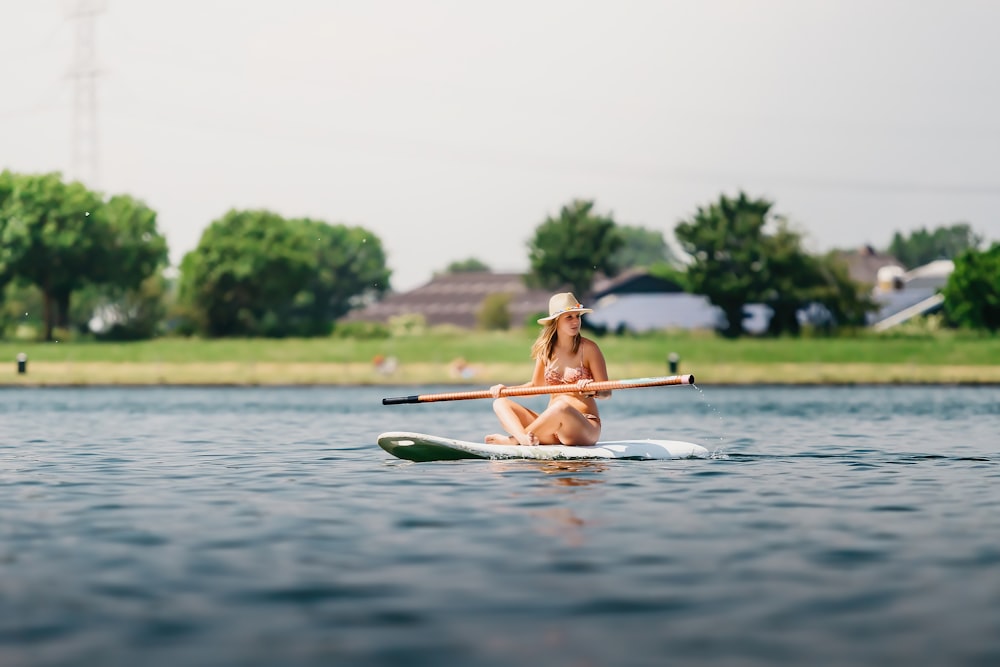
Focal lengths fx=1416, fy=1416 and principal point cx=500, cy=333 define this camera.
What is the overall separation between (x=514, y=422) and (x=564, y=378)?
86 centimetres

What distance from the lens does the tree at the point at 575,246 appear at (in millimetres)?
103375

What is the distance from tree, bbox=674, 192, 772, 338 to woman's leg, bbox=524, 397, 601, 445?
2424 inches

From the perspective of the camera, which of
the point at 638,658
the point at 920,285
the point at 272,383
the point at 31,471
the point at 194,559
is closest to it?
the point at 638,658

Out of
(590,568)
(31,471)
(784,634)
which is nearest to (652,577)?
(590,568)

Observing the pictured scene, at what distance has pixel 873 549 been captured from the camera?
1028 cm

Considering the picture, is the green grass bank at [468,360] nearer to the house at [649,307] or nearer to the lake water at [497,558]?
the house at [649,307]

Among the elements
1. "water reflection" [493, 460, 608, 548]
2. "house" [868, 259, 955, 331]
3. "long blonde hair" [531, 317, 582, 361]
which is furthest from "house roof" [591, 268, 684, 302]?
"long blonde hair" [531, 317, 582, 361]

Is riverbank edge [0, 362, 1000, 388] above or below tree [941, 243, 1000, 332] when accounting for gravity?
below

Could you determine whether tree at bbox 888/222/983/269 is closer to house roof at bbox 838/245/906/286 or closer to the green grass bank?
house roof at bbox 838/245/906/286

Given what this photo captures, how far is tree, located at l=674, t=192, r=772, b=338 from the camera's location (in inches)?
3088

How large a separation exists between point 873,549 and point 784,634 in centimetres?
328

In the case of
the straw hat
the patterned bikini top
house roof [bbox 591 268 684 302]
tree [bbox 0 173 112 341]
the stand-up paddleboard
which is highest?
tree [bbox 0 173 112 341]

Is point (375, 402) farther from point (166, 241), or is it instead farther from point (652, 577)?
point (166, 241)

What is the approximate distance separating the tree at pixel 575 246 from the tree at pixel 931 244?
80.4m
